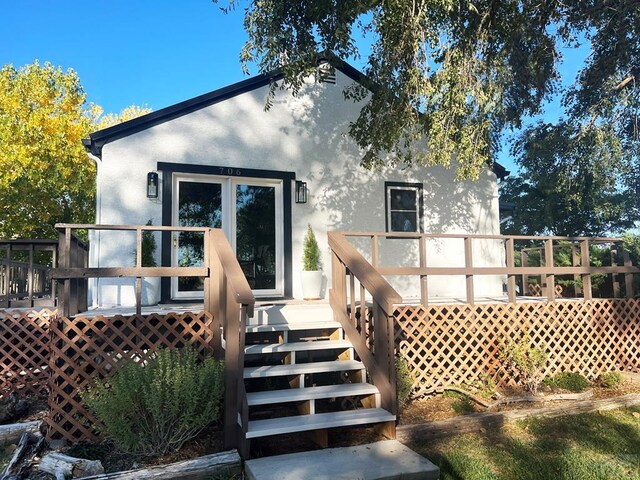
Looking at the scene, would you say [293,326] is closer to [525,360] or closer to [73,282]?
[73,282]

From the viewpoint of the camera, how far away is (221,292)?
452 centimetres

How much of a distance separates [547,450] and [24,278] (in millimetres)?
10281

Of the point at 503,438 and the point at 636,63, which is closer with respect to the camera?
the point at 503,438

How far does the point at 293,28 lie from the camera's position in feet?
20.8

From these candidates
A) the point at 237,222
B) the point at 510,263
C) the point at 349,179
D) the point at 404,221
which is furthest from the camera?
the point at 404,221

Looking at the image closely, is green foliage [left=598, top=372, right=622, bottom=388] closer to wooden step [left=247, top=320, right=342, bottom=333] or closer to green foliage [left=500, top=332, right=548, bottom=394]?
green foliage [left=500, top=332, right=548, bottom=394]

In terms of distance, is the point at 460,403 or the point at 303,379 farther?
the point at 460,403

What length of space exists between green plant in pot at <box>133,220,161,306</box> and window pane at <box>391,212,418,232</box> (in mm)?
3968

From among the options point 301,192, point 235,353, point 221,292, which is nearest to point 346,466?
point 235,353

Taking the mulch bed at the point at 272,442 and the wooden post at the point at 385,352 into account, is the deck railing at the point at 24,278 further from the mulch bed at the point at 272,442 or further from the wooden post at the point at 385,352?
the wooden post at the point at 385,352

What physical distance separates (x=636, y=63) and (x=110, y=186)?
36.5 ft

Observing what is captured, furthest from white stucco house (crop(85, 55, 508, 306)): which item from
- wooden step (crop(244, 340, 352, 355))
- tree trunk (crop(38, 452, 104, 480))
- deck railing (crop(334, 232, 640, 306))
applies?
tree trunk (crop(38, 452, 104, 480))

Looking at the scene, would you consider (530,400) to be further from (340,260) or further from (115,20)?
(115,20)

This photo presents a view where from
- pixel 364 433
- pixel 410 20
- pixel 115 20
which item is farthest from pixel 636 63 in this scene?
pixel 115 20
